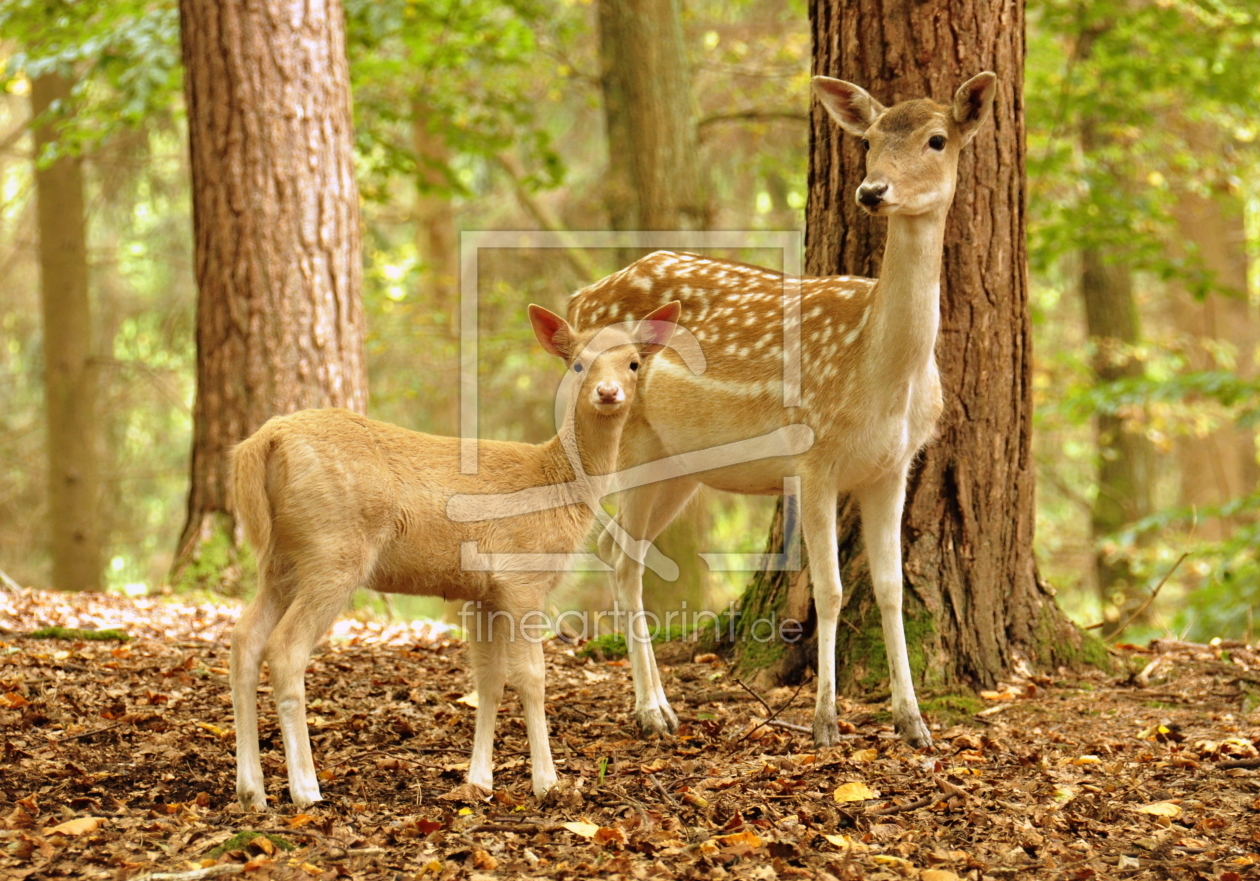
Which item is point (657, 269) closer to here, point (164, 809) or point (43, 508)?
point (164, 809)

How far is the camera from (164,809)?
3.85 meters

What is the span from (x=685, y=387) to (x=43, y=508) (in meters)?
13.9

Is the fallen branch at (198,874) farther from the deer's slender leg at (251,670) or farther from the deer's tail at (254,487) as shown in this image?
the deer's tail at (254,487)

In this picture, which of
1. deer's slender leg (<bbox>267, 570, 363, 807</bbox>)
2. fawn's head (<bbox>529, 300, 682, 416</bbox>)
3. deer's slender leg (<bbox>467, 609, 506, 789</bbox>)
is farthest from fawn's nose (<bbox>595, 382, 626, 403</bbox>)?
deer's slender leg (<bbox>267, 570, 363, 807</bbox>)

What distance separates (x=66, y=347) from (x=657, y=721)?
1120 cm

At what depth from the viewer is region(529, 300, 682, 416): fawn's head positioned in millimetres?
4551

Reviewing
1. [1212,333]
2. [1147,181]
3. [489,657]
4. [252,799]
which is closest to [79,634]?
[252,799]

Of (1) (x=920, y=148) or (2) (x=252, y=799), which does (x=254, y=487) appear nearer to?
(2) (x=252, y=799)

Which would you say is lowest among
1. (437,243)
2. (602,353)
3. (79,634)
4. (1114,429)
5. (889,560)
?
(79,634)

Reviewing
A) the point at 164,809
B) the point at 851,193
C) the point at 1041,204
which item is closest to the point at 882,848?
the point at 164,809

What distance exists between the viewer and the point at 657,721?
5.15 metres

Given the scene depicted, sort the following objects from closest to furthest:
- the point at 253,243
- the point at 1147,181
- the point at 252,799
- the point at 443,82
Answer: the point at 252,799 → the point at 253,243 → the point at 443,82 → the point at 1147,181

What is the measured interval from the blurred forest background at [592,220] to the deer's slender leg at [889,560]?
5703mm

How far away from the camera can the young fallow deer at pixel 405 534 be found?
3.92 metres
